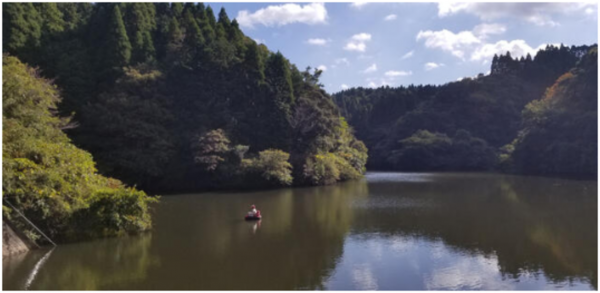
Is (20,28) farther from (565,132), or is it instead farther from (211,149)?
(565,132)

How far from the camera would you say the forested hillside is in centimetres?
3716

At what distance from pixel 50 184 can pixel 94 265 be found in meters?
3.76

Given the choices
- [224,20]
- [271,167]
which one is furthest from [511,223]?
[224,20]

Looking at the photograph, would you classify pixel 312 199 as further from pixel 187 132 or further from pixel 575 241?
pixel 575 241

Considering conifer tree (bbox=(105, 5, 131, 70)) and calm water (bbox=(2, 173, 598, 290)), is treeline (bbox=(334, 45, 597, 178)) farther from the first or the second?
conifer tree (bbox=(105, 5, 131, 70))

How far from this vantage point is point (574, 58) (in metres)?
85.1

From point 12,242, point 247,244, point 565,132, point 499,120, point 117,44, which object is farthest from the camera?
point 499,120

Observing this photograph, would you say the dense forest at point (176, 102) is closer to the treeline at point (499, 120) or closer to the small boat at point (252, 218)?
the small boat at point (252, 218)

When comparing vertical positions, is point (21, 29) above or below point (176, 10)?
below

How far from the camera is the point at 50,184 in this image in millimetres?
17078

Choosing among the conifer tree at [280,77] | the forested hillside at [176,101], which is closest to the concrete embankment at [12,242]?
the forested hillside at [176,101]

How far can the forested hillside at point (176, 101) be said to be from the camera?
122ft

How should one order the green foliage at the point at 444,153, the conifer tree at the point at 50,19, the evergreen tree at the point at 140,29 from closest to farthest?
1. the conifer tree at the point at 50,19
2. the evergreen tree at the point at 140,29
3. the green foliage at the point at 444,153

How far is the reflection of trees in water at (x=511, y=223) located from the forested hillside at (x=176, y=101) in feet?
30.6
